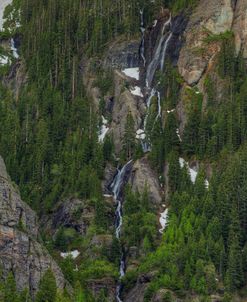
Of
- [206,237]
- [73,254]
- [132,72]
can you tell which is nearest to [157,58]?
[132,72]

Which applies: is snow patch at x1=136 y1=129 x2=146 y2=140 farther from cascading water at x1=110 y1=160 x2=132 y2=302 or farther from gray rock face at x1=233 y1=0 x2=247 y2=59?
gray rock face at x1=233 y1=0 x2=247 y2=59

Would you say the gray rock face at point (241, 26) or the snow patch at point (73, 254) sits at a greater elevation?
the gray rock face at point (241, 26)

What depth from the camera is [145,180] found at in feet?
527

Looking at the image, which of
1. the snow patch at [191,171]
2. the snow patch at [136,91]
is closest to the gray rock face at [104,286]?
the snow patch at [191,171]

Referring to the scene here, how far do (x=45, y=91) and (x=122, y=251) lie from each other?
61879 millimetres

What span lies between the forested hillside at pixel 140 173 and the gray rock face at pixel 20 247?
0.70 feet

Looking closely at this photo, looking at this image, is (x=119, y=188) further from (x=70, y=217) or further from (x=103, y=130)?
(x=103, y=130)

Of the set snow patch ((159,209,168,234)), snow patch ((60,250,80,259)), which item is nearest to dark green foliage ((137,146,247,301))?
snow patch ((159,209,168,234))

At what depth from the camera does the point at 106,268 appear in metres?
142

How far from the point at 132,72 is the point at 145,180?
1594 inches

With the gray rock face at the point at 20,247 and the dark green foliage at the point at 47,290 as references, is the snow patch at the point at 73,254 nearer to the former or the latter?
the gray rock face at the point at 20,247

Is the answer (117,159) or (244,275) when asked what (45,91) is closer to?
(117,159)

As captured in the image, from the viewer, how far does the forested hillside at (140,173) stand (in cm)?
13312

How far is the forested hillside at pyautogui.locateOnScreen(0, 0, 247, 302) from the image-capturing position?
133125 mm
